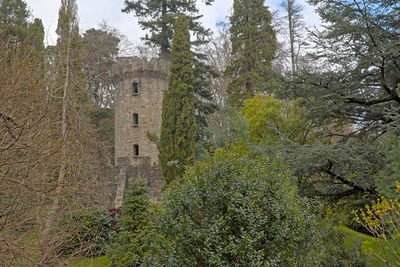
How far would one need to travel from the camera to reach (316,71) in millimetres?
9102

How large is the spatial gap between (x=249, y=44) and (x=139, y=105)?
7.49 m

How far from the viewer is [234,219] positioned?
6133 millimetres

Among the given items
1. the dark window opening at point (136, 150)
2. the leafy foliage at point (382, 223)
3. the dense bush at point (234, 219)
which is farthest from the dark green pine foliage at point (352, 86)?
the dark window opening at point (136, 150)

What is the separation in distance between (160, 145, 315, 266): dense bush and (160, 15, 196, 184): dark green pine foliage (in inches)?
348

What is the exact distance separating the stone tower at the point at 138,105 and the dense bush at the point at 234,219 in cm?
A: 1521

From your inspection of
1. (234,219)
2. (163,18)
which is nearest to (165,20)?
(163,18)

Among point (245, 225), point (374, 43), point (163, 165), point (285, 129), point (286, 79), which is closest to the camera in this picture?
point (245, 225)

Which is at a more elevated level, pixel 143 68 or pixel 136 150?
pixel 143 68

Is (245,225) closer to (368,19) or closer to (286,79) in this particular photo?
(286,79)

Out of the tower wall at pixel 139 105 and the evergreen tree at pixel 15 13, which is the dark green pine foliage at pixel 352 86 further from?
the evergreen tree at pixel 15 13

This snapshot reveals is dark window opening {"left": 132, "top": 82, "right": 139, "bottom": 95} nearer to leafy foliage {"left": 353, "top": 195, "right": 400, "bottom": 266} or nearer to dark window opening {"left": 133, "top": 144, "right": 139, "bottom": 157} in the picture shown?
dark window opening {"left": 133, "top": 144, "right": 139, "bottom": 157}

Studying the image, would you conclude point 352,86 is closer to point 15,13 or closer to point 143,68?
point 143,68

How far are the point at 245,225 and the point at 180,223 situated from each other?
107cm

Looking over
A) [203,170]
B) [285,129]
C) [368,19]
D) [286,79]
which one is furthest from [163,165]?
[368,19]
